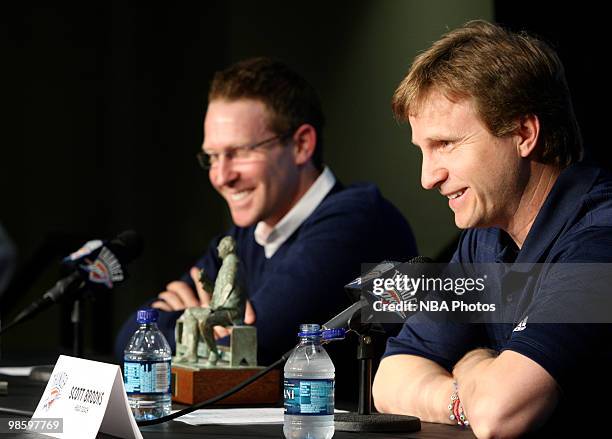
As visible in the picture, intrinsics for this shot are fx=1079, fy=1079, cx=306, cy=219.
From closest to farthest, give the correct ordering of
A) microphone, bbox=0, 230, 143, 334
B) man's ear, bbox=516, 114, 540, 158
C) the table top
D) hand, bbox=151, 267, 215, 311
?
the table top < man's ear, bbox=516, 114, 540, 158 < microphone, bbox=0, 230, 143, 334 < hand, bbox=151, 267, 215, 311

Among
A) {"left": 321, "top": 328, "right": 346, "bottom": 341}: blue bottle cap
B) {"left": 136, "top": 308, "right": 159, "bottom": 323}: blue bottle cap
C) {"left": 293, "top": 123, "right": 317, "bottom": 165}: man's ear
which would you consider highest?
{"left": 293, "top": 123, "right": 317, "bottom": 165}: man's ear

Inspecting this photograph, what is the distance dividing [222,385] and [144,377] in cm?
33

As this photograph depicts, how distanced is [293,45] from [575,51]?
184 centimetres

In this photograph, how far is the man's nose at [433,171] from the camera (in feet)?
6.63

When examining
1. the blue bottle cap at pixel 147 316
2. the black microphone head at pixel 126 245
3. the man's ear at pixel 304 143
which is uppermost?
the man's ear at pixel 304 143

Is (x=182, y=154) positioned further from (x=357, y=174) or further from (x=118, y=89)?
(x=357, y=174)

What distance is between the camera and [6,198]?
6.25m

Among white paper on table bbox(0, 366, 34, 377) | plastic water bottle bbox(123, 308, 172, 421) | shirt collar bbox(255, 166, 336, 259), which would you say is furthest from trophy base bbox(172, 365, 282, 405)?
shirt collar bbox(255, 166, 336, 259)

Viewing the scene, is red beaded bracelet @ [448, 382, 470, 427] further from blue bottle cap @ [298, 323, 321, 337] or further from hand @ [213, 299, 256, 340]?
hand @ [213, 299, 256, 340]

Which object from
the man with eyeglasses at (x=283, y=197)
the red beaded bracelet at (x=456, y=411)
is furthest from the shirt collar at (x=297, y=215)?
the red beaded bracelet at (x=456, y=411)

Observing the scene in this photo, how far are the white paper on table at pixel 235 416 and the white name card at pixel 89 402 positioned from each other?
0.78 ft

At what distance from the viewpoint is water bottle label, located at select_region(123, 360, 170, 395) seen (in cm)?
189

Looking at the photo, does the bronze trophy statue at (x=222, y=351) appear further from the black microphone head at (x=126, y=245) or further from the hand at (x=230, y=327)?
the black microphone head at (x=126, y=245)

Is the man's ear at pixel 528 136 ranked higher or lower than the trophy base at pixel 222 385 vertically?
higher
